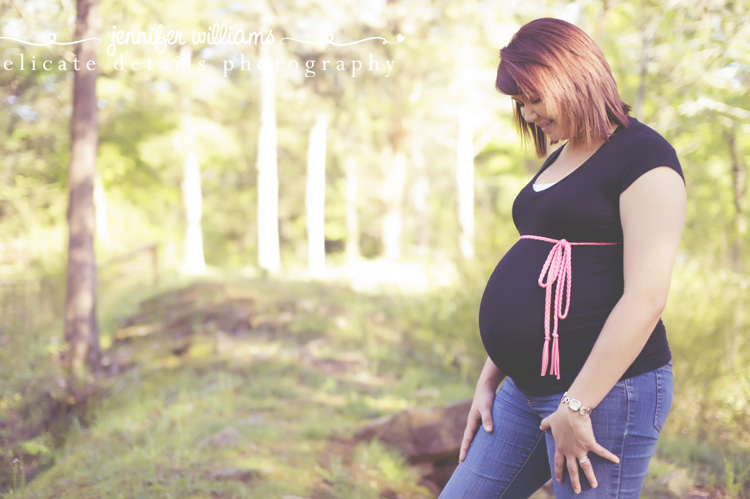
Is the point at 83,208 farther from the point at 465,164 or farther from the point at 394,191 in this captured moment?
the point at 394,191

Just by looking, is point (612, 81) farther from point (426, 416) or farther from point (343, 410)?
point (343, 410)

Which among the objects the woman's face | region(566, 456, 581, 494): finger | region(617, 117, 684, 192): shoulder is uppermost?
the woman's face

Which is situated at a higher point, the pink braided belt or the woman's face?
the woman's face

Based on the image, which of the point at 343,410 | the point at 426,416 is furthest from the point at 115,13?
the point at 426,416

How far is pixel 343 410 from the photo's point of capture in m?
5.19

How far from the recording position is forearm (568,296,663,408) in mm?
1401

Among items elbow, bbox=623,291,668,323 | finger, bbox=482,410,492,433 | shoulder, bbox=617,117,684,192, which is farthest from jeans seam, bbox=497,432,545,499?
shoulder, bbox=617,117,684,192

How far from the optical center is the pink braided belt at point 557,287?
158 centimetres

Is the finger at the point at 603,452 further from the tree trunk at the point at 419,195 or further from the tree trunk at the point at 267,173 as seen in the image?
the tree trunk at the point at 419,195

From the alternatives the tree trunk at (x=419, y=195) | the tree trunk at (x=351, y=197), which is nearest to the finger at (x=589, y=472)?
the tree trunk at (x=351, y=197)

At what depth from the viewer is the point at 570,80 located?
60.5 inches

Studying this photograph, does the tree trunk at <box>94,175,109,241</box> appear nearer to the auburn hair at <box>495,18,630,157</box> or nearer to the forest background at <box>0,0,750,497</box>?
the forest background at <box>0,0,750,497</box>

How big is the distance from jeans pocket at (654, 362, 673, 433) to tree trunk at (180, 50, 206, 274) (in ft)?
48.2

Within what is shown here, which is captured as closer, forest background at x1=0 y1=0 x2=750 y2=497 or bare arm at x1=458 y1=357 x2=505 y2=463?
bare arm at x1=458 y1=357 x2=505 y2=463
